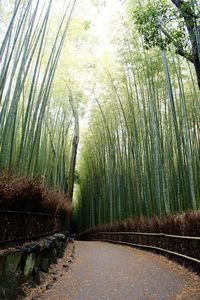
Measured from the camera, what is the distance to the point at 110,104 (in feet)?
32.0

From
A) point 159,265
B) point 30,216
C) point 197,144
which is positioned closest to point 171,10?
point 30,216

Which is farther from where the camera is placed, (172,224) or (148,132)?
(148,132)

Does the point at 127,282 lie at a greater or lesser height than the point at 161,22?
lesser

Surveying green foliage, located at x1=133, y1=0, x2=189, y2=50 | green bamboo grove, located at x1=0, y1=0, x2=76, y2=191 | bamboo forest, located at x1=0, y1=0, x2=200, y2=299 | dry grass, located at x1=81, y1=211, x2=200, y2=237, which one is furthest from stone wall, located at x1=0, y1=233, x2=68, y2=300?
green foliage, located at x1=133, y1=0, x2=189, y2=50

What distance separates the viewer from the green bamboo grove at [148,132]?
20.5ft

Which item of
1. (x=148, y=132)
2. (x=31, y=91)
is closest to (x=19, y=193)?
(x=31, y=91)

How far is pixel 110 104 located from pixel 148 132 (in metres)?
2.41

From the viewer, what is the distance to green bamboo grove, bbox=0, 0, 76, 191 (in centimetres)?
409

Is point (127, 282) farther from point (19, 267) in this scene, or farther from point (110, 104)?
point (110, 104)

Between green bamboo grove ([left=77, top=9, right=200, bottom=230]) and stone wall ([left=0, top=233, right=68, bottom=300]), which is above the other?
green bamboo grove ([left=77, top=9, right=200, bottom=230])

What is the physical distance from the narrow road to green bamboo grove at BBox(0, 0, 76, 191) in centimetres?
151

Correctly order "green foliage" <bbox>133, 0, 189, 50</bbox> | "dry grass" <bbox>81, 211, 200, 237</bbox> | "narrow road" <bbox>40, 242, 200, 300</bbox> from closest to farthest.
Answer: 1. "narrow road" <bbox>40, 242, 200, 300</bbox>
2. "green foliage" <bbox>133, 0, 189, 50</bbox>
3. "dry grass" <bbox>81, 211, 200, 237</bbox>

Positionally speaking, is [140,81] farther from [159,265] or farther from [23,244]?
[23,244]

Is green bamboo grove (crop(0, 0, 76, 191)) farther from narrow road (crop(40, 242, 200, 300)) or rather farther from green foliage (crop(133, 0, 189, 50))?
green foliage (crop(133, 0, 189, 50))
